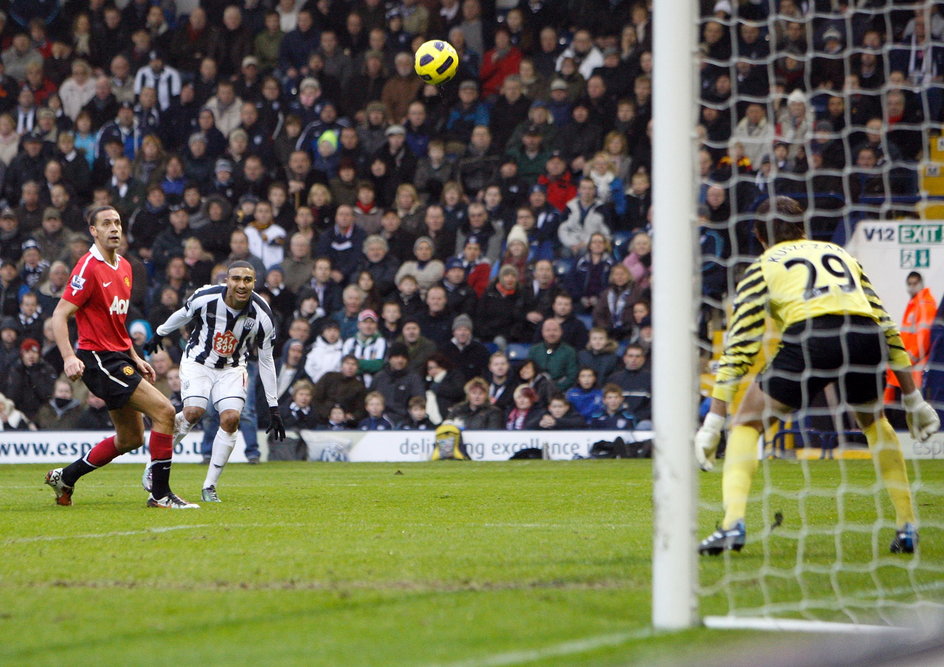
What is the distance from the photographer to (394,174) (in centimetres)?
1909

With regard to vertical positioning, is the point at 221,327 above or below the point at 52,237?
below

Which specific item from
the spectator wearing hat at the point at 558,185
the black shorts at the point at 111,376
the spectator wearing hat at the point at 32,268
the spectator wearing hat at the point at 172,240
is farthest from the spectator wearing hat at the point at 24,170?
the black shorts at the point at 111,376

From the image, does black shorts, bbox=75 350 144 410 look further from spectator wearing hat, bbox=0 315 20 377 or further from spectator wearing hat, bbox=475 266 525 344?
spectator wearing hat, bbox=0 315 20 377

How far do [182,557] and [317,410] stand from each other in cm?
1061

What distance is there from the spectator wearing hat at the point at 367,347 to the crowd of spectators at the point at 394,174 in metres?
0.03

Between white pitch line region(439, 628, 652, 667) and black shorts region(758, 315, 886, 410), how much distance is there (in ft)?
7.89

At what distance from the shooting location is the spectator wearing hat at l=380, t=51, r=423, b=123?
19.8m

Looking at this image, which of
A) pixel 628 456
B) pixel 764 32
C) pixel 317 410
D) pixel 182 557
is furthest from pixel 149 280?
pixel 182 557

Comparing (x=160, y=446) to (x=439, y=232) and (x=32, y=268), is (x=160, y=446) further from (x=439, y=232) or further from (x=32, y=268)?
(x=32, y=268)

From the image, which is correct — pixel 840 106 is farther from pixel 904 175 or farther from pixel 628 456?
pixel 628 456

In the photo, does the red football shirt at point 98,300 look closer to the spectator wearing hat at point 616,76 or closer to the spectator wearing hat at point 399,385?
the spectator wearing hat at point 399,385

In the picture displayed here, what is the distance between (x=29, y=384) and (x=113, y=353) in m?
8.55

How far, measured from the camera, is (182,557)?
650 cm

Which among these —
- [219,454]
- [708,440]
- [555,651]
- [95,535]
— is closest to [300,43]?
[219,454]
